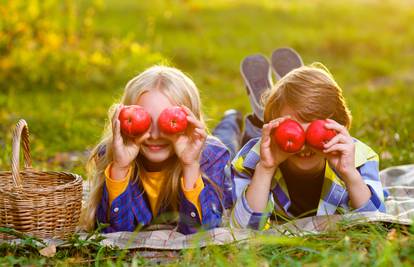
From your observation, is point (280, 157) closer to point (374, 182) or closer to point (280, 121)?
point (280, 121)

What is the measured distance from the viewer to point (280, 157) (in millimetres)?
3109

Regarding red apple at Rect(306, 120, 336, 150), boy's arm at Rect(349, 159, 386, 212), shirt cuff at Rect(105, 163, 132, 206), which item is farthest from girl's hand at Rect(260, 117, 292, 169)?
shirt cuff at Rect(105, 163, 132, 206)

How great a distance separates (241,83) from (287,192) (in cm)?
577

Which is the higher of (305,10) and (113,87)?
(305,10)

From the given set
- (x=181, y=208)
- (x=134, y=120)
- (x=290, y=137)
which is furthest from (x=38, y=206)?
(x=290, y=137)

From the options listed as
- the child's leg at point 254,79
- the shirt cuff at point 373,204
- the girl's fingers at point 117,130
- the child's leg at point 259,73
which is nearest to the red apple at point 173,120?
the girl's fingers at point 117,130

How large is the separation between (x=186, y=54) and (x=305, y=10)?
5.56 metres

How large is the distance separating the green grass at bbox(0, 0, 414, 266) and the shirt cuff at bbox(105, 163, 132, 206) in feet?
1.35

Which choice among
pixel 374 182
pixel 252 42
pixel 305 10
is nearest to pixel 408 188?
pixel 374 182

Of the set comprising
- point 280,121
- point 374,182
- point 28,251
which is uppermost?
point 280,121

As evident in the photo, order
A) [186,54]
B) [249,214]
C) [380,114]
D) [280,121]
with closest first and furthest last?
1. [280,121]
2. [249,214]
3. [380,114]
4. [186,54]

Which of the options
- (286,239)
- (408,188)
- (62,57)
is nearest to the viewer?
(286,239)

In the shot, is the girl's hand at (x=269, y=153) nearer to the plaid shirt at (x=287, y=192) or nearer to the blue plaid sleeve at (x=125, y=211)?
the plaid shirt at (x=287, y=192)

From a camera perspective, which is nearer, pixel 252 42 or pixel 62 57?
pixel 62 57
